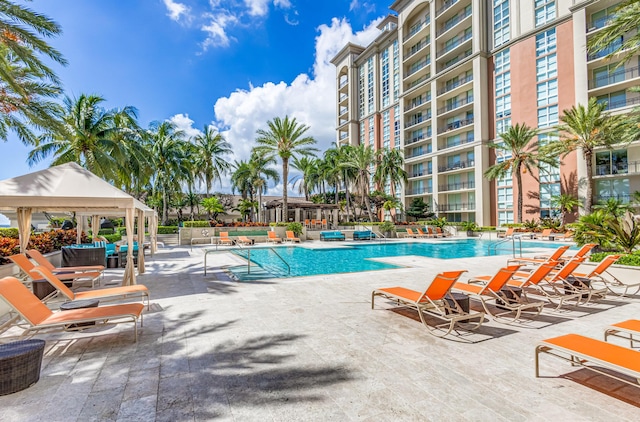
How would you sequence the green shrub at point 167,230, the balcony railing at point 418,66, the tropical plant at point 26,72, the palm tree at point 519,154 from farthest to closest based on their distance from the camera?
1. the balcony railing at point 418,66
2. the palm tree at point 519,154
3. the green shrub at point 167,230
4. the tropical plant at point 26,72

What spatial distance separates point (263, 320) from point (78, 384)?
9.02ft

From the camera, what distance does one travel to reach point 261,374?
369 cm

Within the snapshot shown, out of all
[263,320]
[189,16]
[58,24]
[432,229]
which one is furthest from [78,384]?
[432,229]

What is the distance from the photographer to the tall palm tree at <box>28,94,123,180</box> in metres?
17.1

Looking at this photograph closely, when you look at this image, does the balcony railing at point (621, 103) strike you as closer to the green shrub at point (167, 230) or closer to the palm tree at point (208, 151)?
the palm tree at point (208, 151)

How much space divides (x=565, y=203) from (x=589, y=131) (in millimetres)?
6350

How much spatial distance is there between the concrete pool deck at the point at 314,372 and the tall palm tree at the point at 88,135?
576 inches

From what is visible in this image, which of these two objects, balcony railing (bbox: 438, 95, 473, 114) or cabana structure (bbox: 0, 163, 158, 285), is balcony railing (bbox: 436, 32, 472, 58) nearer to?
balcony railing (bbox: 438, 95, 473, 114)

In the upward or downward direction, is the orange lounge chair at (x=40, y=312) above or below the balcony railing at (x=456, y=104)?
below

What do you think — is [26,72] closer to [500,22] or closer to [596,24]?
[596,24]

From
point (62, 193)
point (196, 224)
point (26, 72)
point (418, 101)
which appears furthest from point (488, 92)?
point (62, 193)

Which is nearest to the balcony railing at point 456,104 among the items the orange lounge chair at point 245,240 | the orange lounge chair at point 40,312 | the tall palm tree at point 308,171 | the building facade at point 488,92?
the building facade at point 488,92

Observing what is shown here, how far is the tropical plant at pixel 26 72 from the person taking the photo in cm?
877

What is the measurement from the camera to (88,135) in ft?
56.4
